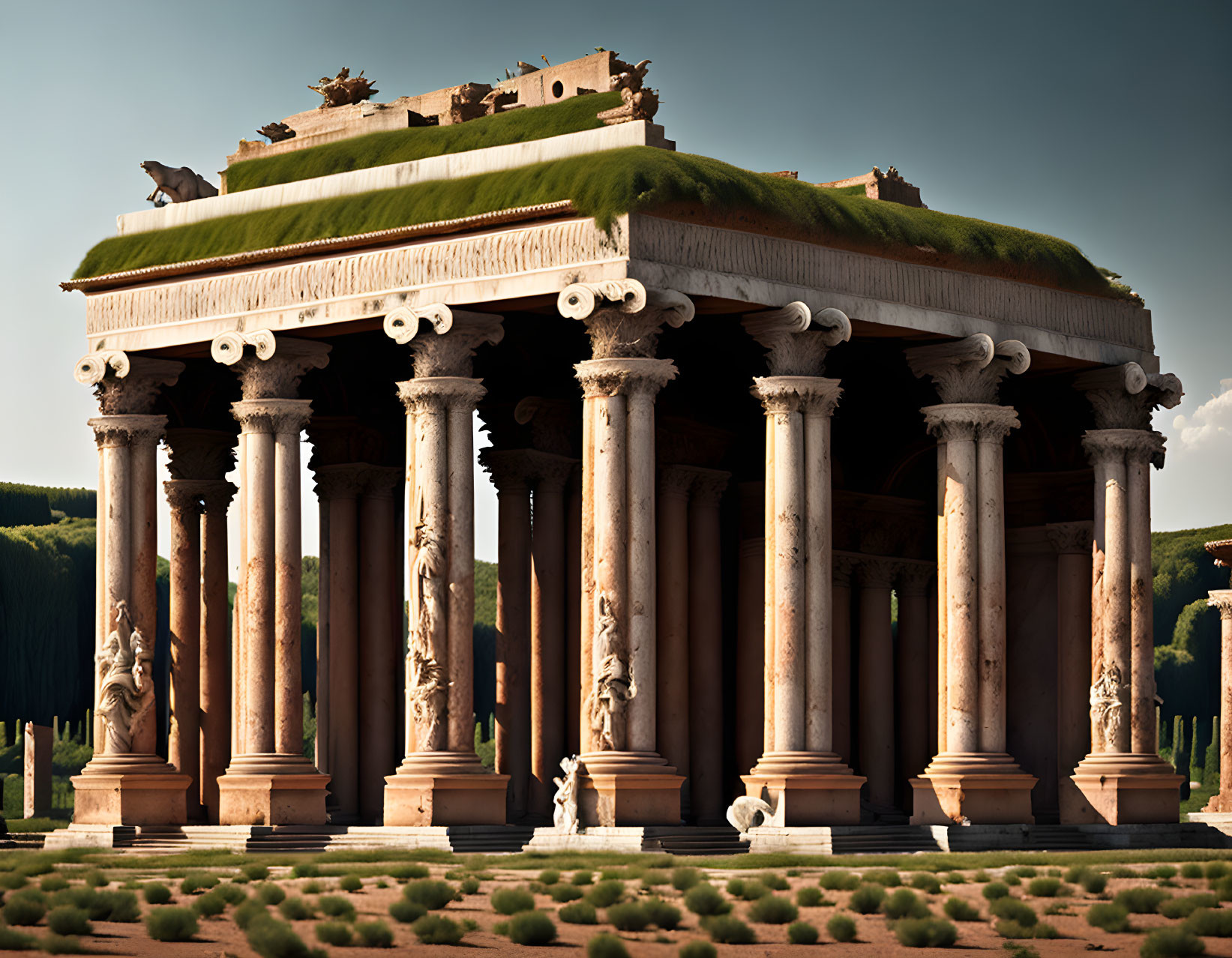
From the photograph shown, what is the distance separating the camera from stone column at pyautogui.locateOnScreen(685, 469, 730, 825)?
63.5m

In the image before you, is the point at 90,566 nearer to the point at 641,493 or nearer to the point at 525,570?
the point at 525,570

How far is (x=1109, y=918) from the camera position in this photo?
122 feet

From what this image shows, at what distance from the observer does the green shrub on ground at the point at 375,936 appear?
34.8 meters

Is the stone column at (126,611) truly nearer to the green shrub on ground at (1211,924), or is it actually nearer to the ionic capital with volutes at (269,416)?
the ionic capital with volutes at (269,416)

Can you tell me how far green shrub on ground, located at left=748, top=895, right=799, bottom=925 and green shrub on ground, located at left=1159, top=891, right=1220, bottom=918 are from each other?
5.72 metres

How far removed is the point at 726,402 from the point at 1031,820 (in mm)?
15115

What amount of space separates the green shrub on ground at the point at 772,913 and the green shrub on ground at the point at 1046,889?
518 centimetres

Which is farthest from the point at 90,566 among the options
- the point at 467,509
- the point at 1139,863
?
the point at 1139,863

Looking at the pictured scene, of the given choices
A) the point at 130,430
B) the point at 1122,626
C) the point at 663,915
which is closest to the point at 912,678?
the point at 1122,626

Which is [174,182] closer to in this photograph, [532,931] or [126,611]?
[126,611]

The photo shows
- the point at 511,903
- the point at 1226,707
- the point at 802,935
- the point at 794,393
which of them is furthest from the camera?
the point at 1226,707

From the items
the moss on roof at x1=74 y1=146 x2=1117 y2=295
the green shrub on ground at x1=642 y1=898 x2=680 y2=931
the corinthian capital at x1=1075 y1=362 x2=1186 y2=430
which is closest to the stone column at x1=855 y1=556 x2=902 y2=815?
the corinthian capital at x1=1075 y1=362 x2=1186 y2=430

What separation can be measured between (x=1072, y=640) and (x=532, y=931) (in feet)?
107

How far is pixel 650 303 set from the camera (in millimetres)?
51969
